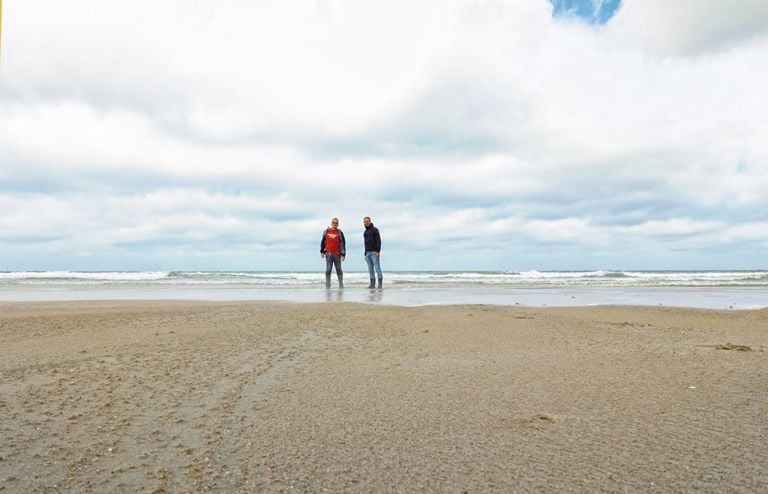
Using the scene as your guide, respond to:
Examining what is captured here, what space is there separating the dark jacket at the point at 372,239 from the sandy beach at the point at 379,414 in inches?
367

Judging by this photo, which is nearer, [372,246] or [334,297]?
[334,297]

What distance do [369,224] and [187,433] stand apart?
39.3ft

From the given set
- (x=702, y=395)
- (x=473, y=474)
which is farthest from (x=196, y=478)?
(x=702, y=395)

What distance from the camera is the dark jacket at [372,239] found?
13852 millimetres

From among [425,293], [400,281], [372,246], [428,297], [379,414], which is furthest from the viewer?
[400,281]

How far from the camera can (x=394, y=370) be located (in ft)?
10.7

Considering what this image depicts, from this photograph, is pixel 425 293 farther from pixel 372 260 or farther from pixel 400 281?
pixel 400 281

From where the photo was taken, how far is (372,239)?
45.7ft

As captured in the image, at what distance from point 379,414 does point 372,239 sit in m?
11.7

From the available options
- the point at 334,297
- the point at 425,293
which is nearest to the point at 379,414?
the point at 334,297

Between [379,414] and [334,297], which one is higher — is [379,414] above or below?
below

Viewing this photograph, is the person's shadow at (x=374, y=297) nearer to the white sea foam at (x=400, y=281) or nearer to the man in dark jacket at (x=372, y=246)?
the man in dark jacket at (x=372, y=246)

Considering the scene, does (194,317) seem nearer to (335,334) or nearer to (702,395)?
(335,334)

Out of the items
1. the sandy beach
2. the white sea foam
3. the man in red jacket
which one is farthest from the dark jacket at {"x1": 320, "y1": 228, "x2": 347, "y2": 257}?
the sandy beach
